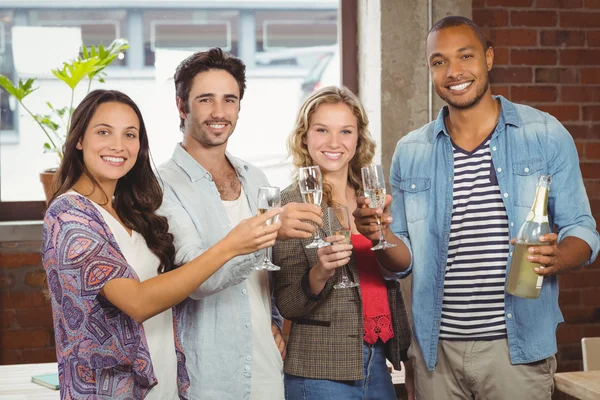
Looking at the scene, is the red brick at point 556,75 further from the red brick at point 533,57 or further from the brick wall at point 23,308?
the brick wall at point 23,308

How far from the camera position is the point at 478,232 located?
2.21m

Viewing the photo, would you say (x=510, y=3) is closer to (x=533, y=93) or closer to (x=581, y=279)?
(x=533, y=93)

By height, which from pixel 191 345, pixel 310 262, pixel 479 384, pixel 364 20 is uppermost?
pixel 364 20

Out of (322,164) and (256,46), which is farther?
(256,46)

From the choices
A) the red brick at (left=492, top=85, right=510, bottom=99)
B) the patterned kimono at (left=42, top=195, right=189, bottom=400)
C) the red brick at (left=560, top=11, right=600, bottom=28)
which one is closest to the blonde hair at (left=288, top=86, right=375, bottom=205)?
the patterned kimono at (left=42, top=195, right=189, bottom=400)

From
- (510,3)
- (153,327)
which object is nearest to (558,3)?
(510,3)

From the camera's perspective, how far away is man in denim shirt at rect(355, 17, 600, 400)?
2.18 m

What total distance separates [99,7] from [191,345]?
251cm

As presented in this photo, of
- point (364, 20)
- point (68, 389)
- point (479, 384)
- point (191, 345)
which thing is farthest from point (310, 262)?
point (364, 20)

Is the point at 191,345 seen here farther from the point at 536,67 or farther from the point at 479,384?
the point at 536,67

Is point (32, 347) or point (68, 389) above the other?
point (68, 389)

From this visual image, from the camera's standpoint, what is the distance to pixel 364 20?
390 cm

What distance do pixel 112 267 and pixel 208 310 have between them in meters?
0.37

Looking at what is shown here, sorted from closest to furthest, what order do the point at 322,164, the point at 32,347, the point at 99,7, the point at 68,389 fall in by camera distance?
the point at 68,389 < the point at 322,164 < the point at 32,347 < the point at 99,7
